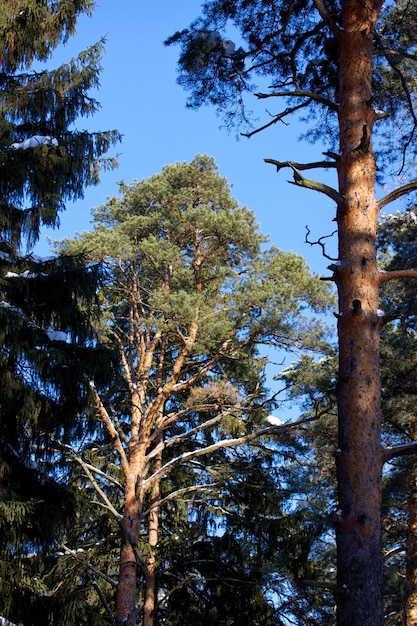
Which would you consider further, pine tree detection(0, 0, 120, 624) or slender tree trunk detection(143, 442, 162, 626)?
slender tree trunk detection(143, 442, 162, 626)

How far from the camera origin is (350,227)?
5.75 meters

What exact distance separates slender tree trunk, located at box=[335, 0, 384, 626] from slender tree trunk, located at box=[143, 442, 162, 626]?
8.47 meters

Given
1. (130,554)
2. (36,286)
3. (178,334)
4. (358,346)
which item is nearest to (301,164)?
(358,346)

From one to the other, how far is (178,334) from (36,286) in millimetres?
5704

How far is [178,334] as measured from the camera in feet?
43.5

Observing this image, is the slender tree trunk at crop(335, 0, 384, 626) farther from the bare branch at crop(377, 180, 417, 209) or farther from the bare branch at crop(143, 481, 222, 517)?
the bare branch at crop(143, 481, 222, 517)

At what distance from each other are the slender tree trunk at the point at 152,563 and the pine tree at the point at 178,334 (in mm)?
26

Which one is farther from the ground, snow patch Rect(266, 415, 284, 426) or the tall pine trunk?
snow patch Rect(266, 415, 284, 426)

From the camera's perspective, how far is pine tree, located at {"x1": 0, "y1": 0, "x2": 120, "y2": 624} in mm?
6953

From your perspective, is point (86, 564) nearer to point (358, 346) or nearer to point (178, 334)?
point (178, 334)

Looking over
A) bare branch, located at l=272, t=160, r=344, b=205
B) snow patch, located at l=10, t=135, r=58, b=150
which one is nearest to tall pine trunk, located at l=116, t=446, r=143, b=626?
snow patch, located at l=10, t=135, r=58, b=150

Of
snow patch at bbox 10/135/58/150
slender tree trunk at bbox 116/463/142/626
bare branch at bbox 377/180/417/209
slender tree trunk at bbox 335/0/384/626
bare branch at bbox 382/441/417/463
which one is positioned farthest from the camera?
slender tree trunk at bbox 116/463/142/626

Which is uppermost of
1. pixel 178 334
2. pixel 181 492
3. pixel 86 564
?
pixel 178 334

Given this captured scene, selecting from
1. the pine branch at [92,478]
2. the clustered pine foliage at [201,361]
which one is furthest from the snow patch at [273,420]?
the pine branch at [92,478]
